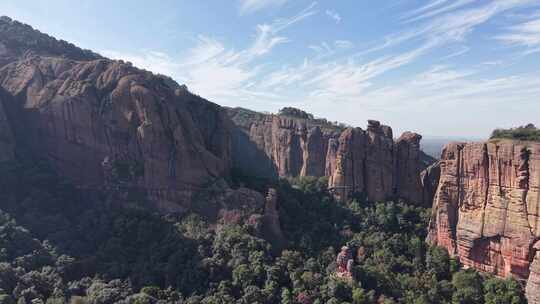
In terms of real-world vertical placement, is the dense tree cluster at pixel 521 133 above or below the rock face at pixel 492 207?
above

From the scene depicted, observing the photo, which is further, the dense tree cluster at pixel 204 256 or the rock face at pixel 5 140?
the rock face at pixel 5 140

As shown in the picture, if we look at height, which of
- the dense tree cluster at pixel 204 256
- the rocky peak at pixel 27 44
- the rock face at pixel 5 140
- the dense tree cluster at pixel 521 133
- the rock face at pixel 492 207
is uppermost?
the rocky peak at pixel 27 44

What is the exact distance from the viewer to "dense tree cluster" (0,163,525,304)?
40781 mm

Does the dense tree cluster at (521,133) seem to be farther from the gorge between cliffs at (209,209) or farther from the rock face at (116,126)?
the rock face at (116,126)

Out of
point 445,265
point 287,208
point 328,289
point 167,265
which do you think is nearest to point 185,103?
point 287,208

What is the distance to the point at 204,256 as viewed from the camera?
47000 mm

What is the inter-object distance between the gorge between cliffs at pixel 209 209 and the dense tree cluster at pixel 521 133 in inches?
279

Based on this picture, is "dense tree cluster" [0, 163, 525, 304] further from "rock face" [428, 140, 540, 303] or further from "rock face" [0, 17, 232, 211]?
"rock face" [0, 17, 232, 211]

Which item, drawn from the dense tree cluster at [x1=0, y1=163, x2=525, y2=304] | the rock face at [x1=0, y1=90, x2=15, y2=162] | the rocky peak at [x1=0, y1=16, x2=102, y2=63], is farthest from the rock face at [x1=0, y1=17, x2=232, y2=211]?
the rocky peak at [x1=0, y1=16, x2=102, y2=63]

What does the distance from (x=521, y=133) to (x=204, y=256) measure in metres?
40.7

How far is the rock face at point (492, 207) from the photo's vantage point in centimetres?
3931

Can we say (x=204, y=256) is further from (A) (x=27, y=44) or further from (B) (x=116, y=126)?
(A) (x=27, y=44)

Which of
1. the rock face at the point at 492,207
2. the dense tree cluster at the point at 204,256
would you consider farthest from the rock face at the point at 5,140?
the rock face at the point at 492,207

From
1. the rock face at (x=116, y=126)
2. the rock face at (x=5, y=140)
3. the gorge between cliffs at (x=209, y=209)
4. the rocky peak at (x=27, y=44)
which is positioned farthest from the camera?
the rocky peak at (x=27, y=44)
